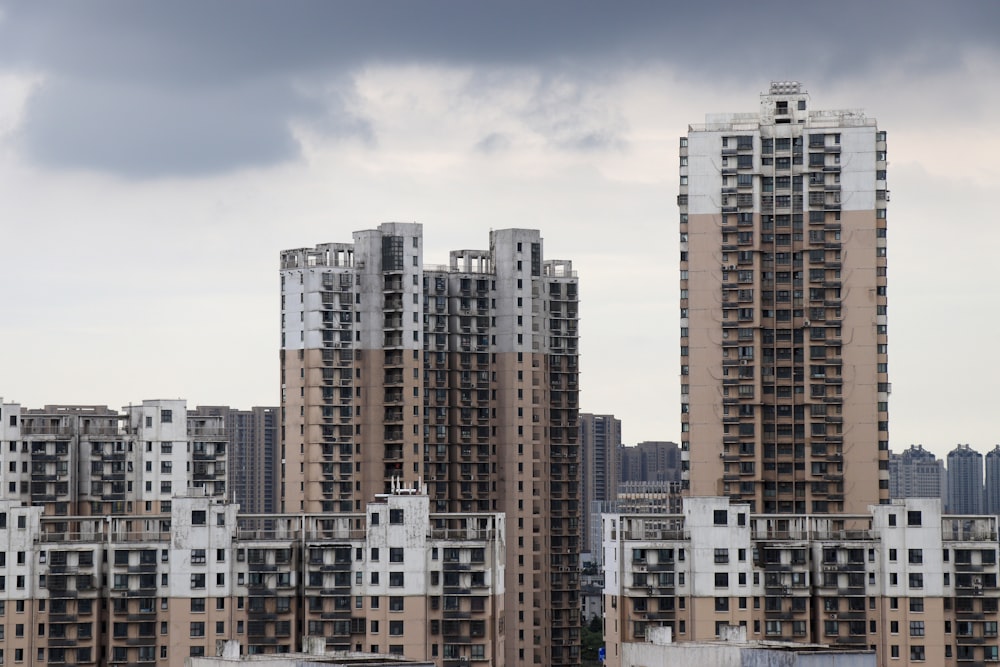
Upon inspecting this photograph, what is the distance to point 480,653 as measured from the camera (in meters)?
136

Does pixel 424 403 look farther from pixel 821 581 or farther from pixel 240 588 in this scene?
pixel 821 581

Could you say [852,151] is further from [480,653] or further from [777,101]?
[480,653]

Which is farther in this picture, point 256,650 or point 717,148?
point 717,148

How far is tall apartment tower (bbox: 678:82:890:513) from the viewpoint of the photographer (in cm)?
15600

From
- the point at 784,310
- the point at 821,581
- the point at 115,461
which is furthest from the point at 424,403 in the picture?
the point at 821,581

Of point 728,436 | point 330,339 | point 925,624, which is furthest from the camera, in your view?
point 330,339

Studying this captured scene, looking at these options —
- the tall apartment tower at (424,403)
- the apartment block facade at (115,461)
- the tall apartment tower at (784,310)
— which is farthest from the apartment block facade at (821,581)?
the apartment block facade at (115,461)

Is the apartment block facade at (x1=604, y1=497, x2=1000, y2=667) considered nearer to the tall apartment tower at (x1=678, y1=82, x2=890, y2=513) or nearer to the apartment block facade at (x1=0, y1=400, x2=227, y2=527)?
the tall apartment tower at (x1=678, y1=82, x2=890, y2=513)

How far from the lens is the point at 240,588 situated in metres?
135

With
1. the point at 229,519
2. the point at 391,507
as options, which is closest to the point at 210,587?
the point at 229,519

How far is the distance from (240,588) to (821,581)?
40.1 meters

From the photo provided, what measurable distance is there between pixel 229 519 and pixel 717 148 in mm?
50949

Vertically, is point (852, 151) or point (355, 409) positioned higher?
point (852, 151)

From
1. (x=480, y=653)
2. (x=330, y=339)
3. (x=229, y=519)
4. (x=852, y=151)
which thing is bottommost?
(x=480, y=653)
